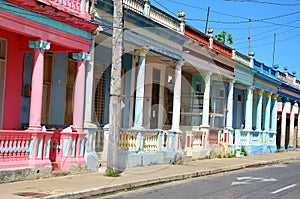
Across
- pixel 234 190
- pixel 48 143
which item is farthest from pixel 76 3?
pixel 234 190

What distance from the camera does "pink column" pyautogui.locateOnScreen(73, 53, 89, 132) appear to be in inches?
578

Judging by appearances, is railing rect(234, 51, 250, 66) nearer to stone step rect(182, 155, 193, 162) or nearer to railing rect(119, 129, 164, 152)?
stone step rect(182, 155, 193, 162)

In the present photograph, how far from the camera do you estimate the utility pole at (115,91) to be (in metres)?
14.3

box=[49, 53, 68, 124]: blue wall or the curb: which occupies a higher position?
box=[49, 53, 68, 124]: blue wall

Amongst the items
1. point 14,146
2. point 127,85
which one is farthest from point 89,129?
point 127,85

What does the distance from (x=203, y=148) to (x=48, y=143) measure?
11993 mm

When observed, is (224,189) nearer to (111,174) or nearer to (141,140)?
(111,174)

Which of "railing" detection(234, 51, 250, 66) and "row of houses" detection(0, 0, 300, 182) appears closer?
"row of houses" detection(0, 0, 300, 182)

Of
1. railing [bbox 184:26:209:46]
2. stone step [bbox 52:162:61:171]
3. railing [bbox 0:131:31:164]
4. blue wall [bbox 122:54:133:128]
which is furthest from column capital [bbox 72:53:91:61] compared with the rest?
railing [bbox 184:26:209:46]

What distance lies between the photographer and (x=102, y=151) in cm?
1625

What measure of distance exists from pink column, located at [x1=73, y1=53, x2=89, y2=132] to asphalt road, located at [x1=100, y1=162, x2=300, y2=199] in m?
2.97

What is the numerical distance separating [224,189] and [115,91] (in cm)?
415

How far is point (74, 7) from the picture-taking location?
14.4m

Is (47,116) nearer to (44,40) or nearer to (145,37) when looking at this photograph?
(44,40)
